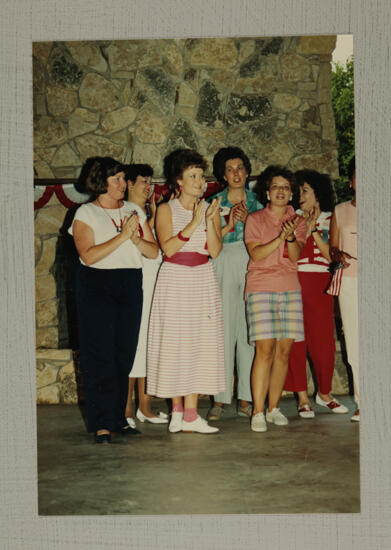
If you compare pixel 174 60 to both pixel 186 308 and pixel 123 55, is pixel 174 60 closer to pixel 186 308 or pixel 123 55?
pixel 123 55

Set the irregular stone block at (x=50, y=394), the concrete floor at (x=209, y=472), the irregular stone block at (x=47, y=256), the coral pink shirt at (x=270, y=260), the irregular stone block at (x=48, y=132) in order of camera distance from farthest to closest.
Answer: the irregular stone block at (x=50, y=394)
the coral pink shirt at (x=270, y=260)
the irregular stone block at (x=47, y=256)
the irregular stone block at (x=48, y=132)
the concrete floor at (x=209, y=472)

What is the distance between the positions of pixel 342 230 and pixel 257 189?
1.60ft

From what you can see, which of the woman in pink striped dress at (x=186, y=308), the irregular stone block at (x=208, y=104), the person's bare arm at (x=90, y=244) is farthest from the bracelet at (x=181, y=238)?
the irregular stone block at (x=208, y=104)

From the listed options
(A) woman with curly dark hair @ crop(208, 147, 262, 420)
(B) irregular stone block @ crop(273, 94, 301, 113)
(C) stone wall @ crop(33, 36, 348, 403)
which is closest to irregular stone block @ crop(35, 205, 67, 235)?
(C) stone wall @ crop(33, 36, 348, 403)

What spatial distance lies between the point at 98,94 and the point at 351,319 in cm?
168

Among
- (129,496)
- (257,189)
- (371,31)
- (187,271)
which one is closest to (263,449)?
(129,496)

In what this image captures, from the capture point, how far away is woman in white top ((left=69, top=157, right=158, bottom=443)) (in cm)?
396

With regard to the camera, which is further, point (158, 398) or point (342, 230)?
point (158, 398)

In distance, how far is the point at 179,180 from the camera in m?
3.98

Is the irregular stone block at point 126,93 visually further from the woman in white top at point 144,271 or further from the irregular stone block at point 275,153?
the irregular stone block at point 275,153

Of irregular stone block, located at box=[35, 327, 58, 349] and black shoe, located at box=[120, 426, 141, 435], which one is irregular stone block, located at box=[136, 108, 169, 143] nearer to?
irregular stone block, located at box=[35, 327, 58, 349]

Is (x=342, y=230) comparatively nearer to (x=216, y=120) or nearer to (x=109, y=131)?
(x=216, y=120)

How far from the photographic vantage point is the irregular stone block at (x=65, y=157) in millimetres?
3820

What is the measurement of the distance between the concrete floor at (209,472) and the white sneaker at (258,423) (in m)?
0.04
